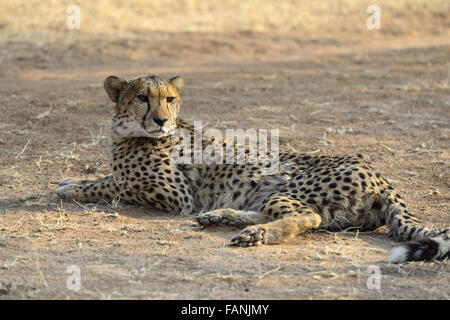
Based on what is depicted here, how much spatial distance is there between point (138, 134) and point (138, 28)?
8021 millimetres

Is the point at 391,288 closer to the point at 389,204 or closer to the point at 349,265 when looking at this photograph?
the point at 349,265

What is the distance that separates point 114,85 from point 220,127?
7.54 ft

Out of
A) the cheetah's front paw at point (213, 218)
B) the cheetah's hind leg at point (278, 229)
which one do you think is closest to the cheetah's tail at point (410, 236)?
the cheetah's hind leg at point (278, 229)

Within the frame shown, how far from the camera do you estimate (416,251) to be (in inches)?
165

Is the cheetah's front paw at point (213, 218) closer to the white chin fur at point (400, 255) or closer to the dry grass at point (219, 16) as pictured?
the white chin fur at point (400, 255)

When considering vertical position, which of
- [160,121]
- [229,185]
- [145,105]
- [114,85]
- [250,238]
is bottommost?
[250,238]

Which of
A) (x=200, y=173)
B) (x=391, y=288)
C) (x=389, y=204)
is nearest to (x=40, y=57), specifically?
(x=200, y=173)

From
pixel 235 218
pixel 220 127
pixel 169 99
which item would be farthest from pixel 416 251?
pixel 220 127

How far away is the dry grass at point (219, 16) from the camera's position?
13094 millimetres

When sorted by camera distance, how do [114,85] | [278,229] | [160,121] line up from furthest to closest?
[114,85]
[160,121]
[278,229]

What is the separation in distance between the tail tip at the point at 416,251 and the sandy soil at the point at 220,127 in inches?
2.1

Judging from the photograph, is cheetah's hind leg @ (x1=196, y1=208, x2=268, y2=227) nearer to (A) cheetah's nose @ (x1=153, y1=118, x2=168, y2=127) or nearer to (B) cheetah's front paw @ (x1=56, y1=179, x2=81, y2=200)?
(A) cheetah's nose @ (x1=153, y1=118, x2=168, y2=127)

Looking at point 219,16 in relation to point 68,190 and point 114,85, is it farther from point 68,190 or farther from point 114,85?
point 68,190
